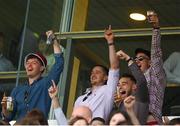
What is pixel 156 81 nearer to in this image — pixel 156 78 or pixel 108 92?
pixel 156 78

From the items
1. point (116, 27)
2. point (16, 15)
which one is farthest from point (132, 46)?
point (16, 15)

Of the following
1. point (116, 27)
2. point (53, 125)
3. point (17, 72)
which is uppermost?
point (116, 27)

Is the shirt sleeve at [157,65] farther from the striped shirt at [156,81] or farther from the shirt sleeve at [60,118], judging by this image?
the shirt sleeve at [60,118]

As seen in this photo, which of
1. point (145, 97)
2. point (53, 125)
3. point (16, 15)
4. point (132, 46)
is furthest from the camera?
point (16, 15)

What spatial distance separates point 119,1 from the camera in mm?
12977

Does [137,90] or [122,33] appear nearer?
[137,90]

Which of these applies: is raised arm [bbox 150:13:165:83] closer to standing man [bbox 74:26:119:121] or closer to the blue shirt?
standing man [bbox 74:26:119:121]

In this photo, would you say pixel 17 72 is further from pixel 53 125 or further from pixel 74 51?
pixel 53 125

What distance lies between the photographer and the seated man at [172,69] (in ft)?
36.4

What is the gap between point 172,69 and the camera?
11.2 m

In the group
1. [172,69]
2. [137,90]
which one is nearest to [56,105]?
[137,90]

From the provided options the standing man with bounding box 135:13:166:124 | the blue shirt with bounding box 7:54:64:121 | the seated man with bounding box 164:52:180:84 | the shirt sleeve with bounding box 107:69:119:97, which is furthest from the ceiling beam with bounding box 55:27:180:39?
the shirt sleeve with bounding box 107:69:119:97

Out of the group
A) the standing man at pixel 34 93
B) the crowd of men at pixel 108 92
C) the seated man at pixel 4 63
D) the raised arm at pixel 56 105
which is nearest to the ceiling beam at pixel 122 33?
the seated man at pixel 4 63

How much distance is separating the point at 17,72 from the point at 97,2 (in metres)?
2.03
